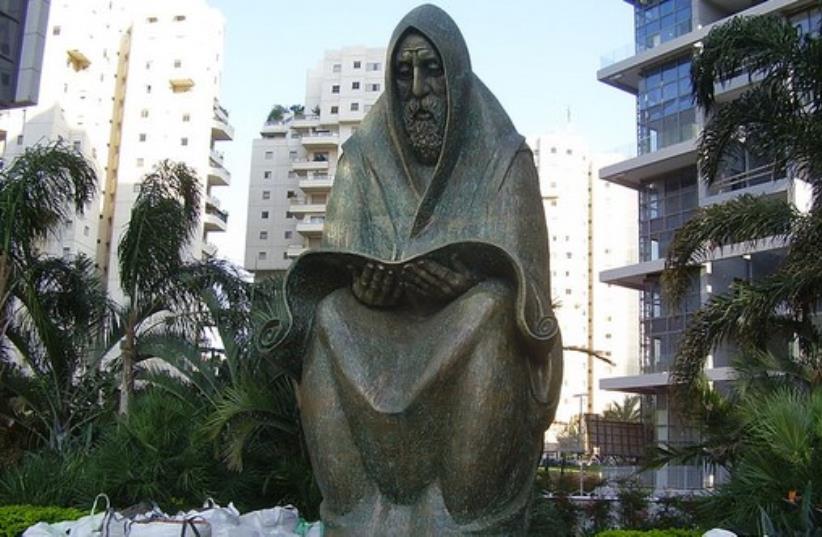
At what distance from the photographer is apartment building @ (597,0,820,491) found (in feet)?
114

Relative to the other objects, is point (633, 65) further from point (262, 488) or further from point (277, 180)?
point (277, 180)

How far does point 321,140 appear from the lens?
244ft

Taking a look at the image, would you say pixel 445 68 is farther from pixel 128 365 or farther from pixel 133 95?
pixel 133 95

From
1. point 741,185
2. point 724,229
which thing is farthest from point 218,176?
point 724,229

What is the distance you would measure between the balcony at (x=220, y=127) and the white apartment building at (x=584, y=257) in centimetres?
3178

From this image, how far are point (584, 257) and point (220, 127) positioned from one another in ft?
125

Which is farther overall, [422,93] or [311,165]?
[311,165]

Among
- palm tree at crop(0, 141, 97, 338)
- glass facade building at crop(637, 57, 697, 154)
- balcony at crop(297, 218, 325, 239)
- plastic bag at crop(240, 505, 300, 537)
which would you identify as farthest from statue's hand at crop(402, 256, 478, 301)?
balcony at crop(297, 218, 325, 239)

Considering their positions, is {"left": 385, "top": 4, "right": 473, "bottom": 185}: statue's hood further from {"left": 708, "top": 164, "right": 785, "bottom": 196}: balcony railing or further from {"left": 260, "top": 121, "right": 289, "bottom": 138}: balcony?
{"left": 260, "top": 121, "right": 289, "bottom": 138}: balcony

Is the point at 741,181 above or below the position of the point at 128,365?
above

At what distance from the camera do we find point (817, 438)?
9.50 metres

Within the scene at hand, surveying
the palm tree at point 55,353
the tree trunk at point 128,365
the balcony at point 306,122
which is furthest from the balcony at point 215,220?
the tree trunk at point 128,365

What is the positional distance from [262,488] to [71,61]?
170ft

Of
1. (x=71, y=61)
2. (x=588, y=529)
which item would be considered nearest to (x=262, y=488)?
(x=588, y=529)
